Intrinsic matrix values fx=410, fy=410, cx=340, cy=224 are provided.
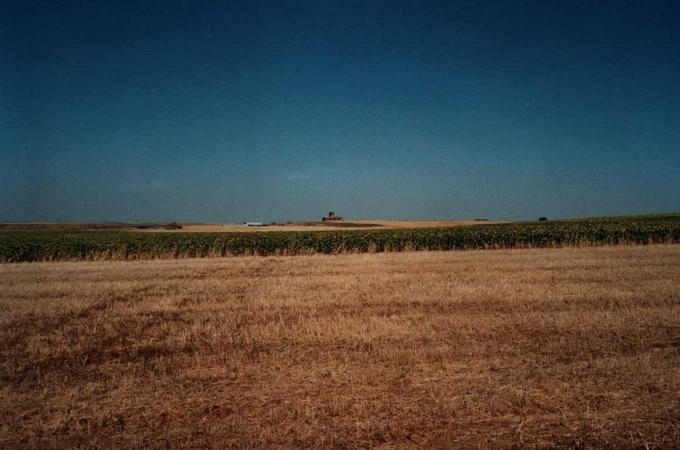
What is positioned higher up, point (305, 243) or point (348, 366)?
point (305, 243)

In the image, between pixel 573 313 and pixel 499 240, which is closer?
pixel 573 313

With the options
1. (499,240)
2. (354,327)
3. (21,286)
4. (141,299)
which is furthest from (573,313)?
(499,240)

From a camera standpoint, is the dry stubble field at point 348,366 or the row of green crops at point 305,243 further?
the row of green crops at point 305,243

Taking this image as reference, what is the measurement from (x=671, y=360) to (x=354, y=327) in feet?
17.3

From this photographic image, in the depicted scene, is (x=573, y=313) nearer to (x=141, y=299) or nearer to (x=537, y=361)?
(x=537, y=361)

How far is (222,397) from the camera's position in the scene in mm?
5477

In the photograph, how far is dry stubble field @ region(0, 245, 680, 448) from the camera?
4.61 meters

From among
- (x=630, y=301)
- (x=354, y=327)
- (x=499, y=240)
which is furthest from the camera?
(x=499, y=240)

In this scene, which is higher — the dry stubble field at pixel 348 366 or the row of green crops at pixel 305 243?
the row of green crops at pixel 305 243

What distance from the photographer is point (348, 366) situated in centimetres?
643

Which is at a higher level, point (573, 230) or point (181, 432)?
point (573, 230)

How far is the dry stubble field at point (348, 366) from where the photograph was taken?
4609mm

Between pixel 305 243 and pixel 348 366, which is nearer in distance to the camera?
pixel 348 366

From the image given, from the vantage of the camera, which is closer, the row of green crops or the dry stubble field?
the dry stubble field
